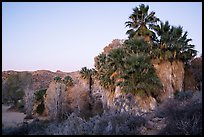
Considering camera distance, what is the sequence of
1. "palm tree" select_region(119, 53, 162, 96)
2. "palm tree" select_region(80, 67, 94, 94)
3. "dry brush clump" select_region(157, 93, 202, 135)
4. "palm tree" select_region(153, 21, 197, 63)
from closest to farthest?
"dry brush clump" select_region(157, 93, 202, 135) → "palm tree" select_region(119, 53, 162, 96) → "palm tree" select_region(153, 21, 197, 63) → "palm tree" select_region(80, 67, 94, 94)

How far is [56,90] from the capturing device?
107ft

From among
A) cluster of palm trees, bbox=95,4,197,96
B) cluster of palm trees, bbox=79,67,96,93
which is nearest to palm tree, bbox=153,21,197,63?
cluster of palm trees, bbox=95,4,197,96

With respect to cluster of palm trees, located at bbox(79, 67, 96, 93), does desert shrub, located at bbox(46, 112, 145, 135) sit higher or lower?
lower

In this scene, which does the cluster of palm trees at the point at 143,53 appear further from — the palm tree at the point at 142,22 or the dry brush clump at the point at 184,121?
the dry brush clump at the point at 184,121

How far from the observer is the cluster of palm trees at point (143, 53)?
66.8 feet

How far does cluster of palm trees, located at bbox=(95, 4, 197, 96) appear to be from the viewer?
20.4 m

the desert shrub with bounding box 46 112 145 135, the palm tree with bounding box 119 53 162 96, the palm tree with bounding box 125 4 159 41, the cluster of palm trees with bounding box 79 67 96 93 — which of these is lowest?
the desert shrub with bounding box 46 112 145 135

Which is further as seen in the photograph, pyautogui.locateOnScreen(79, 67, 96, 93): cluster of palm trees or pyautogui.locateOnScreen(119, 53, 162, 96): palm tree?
pyautogui.locateOnScreen(79, 67, 96, 93): cluster of palm trees

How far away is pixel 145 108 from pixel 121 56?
16.8 feet

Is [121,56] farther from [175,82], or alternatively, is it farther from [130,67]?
[175,82]

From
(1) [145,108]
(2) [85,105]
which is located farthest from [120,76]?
(2) [85,105]

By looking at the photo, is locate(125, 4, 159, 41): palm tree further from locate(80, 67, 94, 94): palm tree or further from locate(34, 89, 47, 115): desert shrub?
locate(34, 89, 47, 115): desert shrub

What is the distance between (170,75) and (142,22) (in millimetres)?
5725

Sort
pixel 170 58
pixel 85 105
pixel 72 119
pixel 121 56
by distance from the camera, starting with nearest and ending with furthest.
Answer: pixel 72 119 → pixel 121 56 → pixel 170 58 → pixel 85 105
